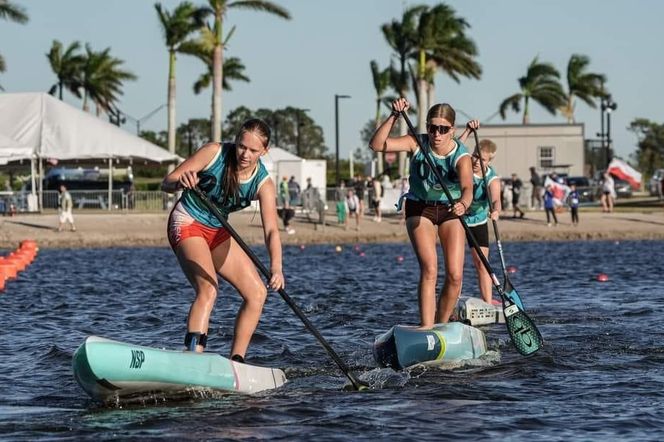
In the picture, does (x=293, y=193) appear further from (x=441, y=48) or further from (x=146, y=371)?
(x=146, y=371)

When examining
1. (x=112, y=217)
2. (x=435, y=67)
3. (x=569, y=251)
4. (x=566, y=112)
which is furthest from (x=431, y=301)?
(x=566, y=112)

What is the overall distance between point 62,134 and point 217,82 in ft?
27.3

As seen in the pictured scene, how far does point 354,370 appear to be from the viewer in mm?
11180

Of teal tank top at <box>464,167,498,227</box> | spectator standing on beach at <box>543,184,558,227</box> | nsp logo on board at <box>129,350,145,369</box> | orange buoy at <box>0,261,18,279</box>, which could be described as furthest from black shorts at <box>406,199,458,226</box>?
spectator standing on beach at <box>543,184,558,227</box>

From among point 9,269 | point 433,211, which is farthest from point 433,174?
point 9,269

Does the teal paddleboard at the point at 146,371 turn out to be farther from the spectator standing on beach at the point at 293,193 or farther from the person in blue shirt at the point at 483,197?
the spectator standing on beach at the point at 293,193

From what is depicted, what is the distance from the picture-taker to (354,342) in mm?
13266

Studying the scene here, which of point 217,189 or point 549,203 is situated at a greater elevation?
point 217,189

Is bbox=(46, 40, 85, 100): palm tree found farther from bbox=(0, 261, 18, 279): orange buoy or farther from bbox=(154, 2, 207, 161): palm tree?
bbox=(0, 261, 18, 279): orange buoy

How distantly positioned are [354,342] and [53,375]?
3.48m

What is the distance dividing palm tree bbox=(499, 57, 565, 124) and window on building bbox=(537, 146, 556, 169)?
15.6m

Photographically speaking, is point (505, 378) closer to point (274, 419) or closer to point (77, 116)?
point (274, 419)

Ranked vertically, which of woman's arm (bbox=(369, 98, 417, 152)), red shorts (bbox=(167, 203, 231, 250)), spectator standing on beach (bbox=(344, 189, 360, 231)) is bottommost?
spectator standing on beach (bbox=(344, 189, 360, 231))

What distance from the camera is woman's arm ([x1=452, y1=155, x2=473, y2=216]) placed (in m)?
10.9
